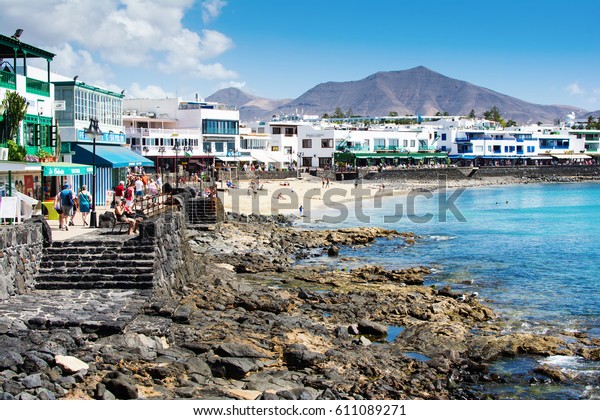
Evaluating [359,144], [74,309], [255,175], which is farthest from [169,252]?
[359,144]

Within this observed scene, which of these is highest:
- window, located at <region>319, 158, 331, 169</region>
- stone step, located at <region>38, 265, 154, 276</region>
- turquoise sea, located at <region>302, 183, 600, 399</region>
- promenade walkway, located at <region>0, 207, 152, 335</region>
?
window, located at <region>319, 158, 331, 169</region>

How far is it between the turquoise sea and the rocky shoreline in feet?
2.49

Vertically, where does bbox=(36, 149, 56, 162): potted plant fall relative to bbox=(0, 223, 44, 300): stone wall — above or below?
above

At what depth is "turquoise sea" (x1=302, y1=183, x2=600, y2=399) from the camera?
55.8 feet

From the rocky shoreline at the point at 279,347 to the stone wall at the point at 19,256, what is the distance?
2480mm

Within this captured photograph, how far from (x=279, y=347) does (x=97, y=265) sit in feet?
17.8

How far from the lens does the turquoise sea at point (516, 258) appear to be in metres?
17.0

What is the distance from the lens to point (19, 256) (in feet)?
56.3

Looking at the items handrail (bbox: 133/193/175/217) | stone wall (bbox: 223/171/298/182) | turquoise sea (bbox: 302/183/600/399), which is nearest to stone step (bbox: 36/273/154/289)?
handrail (bbox: 133/193/175/217)

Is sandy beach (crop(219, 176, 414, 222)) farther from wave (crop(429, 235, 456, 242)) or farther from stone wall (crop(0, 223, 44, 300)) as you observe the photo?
stone wall (crop(0, 223, 44, 300))

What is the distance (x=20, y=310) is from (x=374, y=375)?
7643 mm

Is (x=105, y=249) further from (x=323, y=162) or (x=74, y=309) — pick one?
(x=323, y=162)

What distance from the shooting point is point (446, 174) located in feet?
337

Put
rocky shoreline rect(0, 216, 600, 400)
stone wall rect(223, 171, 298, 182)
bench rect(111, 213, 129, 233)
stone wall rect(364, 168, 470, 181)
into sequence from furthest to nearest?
stone wall rect(364, 168, 470, 181) < stone wall rect(223, 171, 298, 182) < bench rect(111, 213, 129, 233) < rocky shoreline rect(0, 216, 600, 400)
